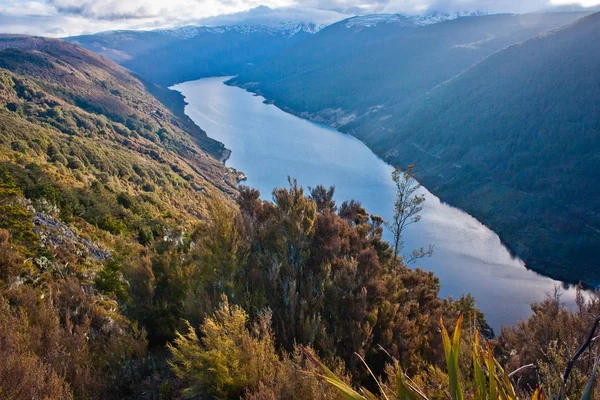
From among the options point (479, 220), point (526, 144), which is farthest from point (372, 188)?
point (526, 144)

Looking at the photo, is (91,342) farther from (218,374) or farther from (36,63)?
(36,63)

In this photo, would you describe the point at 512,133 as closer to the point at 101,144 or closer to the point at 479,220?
the point at 479,220

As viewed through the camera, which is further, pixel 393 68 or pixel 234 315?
pixel 393 68

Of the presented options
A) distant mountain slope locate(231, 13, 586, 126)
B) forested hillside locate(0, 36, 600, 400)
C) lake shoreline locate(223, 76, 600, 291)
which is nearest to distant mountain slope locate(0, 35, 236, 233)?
forested hillside locate(0, 36, 600, 400)

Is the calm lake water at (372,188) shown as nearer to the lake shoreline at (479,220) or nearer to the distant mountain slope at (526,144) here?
the lake shoreline at (479,220)

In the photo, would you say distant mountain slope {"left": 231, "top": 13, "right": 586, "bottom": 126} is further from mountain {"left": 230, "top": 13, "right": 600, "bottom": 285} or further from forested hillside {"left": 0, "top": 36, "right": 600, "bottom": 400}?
forested hillside {"left": 0, "top": 36, "right": 600, "bottom": 400}

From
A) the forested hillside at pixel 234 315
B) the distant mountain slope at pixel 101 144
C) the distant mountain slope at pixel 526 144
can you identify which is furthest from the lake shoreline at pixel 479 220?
the distant mountain slope at pixel 101 144

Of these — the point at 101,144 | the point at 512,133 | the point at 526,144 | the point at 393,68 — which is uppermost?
the point at 393,68
